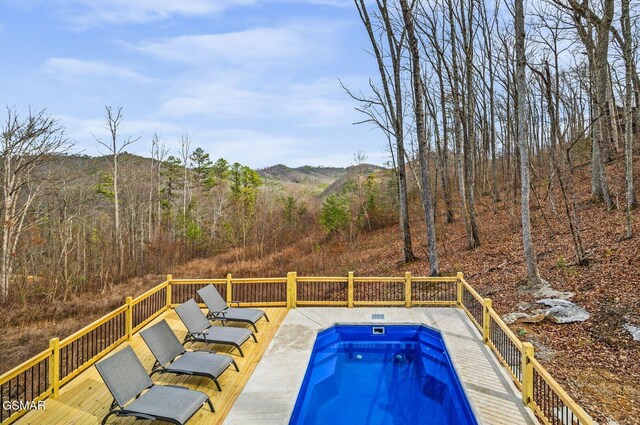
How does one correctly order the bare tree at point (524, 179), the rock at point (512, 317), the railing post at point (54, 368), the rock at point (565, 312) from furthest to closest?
the bare tree at point (524, 179) → the rock at point (512, 317) → the rock at point (565, 312) → the railing post at point (54, 368)

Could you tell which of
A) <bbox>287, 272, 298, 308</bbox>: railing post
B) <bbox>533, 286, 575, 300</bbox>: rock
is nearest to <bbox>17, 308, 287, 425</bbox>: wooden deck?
<bbox>287, 272, 298, 308</bbox>: railing post

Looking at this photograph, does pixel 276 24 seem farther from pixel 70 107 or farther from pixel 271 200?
pixel 271 200

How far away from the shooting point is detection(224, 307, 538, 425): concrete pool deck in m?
4.54

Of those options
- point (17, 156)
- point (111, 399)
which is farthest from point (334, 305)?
point (17, 156)

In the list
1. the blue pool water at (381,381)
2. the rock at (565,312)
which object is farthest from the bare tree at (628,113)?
the blue pool water at (381,381)

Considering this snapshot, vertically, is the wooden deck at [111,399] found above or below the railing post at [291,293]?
below

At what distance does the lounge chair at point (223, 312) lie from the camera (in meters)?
7.45

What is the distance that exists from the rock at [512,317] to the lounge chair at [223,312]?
17.1 ft

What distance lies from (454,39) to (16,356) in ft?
58.8

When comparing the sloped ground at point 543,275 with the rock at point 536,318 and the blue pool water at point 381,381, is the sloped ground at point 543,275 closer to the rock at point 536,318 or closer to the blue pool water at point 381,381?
the rock at point 536,318

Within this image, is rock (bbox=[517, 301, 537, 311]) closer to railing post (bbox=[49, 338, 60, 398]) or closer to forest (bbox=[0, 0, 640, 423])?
forest (bbox=[0, 0, 640, 423])

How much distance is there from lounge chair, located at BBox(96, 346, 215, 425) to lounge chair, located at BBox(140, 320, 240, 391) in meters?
0.51

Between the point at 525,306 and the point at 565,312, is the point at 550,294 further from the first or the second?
the point at 565,312

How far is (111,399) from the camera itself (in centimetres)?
486
